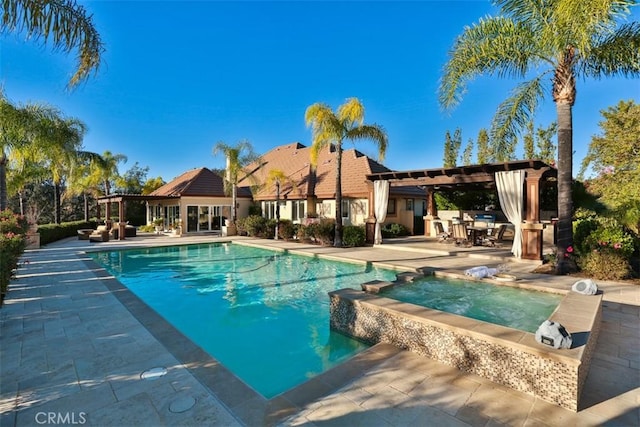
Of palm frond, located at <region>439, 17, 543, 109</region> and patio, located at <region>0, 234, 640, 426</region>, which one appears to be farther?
palm frond, located at <region>439, 17, 543, 109</region>

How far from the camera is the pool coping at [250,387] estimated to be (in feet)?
10.6

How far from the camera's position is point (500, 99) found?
36.9 ft

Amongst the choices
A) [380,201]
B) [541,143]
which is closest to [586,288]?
[380,201]

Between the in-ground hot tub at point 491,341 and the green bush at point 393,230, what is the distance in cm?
1405

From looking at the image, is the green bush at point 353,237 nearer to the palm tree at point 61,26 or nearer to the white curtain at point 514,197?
the white curtain at point 514,197

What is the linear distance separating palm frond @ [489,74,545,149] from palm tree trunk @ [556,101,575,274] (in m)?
1.26

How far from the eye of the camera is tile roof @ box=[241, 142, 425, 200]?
69.4ft

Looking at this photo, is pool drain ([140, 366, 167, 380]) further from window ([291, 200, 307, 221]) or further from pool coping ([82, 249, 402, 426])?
window ([291, 200, 307, 221])

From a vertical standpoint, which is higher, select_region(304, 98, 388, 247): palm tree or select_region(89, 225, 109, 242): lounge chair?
select_region(304, 98, 388, 247): palm tree

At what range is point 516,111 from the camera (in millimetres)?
10719

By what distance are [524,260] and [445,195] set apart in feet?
34.7

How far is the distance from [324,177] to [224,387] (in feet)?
66.8

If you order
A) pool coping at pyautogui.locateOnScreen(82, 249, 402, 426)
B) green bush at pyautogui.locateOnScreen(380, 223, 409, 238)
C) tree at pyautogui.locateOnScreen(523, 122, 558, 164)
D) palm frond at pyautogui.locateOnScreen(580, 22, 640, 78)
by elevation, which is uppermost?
tree at pyautogui.locateOnScreen(523, 122, 558, 164)

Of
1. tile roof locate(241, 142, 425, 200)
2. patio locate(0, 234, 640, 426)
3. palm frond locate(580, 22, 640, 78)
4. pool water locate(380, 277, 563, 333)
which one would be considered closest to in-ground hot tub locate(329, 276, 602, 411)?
patio locate(0, 234, 640, 426)
